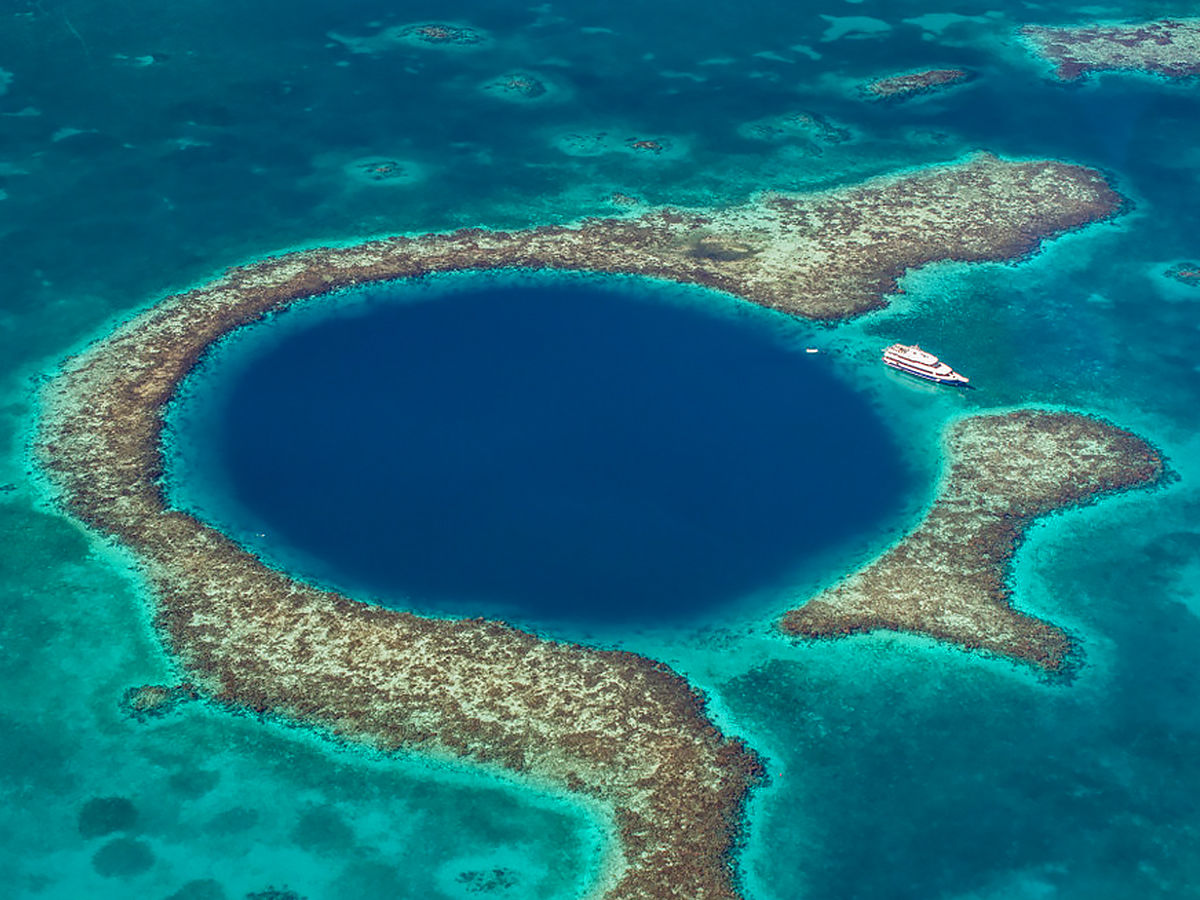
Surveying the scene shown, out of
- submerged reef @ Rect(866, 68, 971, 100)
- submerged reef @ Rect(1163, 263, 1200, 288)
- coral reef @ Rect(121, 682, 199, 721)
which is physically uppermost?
submerged reef @ Rect(866, 68, 971, 100)

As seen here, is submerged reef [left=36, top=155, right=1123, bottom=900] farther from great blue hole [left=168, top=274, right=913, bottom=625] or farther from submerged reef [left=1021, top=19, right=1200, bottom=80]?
submerged reef [left=1021, top=19, right=1200, bottom=80]

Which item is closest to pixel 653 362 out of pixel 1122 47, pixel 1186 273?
pixel 1186 273

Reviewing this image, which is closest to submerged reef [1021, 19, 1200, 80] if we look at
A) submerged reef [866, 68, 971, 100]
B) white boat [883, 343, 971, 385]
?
submerged reef [866, 68, 971, 100]

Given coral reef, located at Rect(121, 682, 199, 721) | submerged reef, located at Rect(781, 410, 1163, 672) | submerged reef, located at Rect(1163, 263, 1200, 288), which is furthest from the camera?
submerged reef, located at Rect(1163, 263, 1200, 288)

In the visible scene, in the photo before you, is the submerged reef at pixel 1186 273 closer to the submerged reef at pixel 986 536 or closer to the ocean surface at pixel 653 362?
the ocean surface at pixel 653 362

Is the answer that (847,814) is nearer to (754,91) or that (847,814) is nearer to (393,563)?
(393,563)

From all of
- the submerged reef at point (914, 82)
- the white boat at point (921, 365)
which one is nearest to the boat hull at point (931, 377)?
the white boat at point (921, 365)

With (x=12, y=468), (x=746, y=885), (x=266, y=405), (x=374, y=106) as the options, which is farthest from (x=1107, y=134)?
(x=12, y=468)

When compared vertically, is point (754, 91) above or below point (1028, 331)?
above
